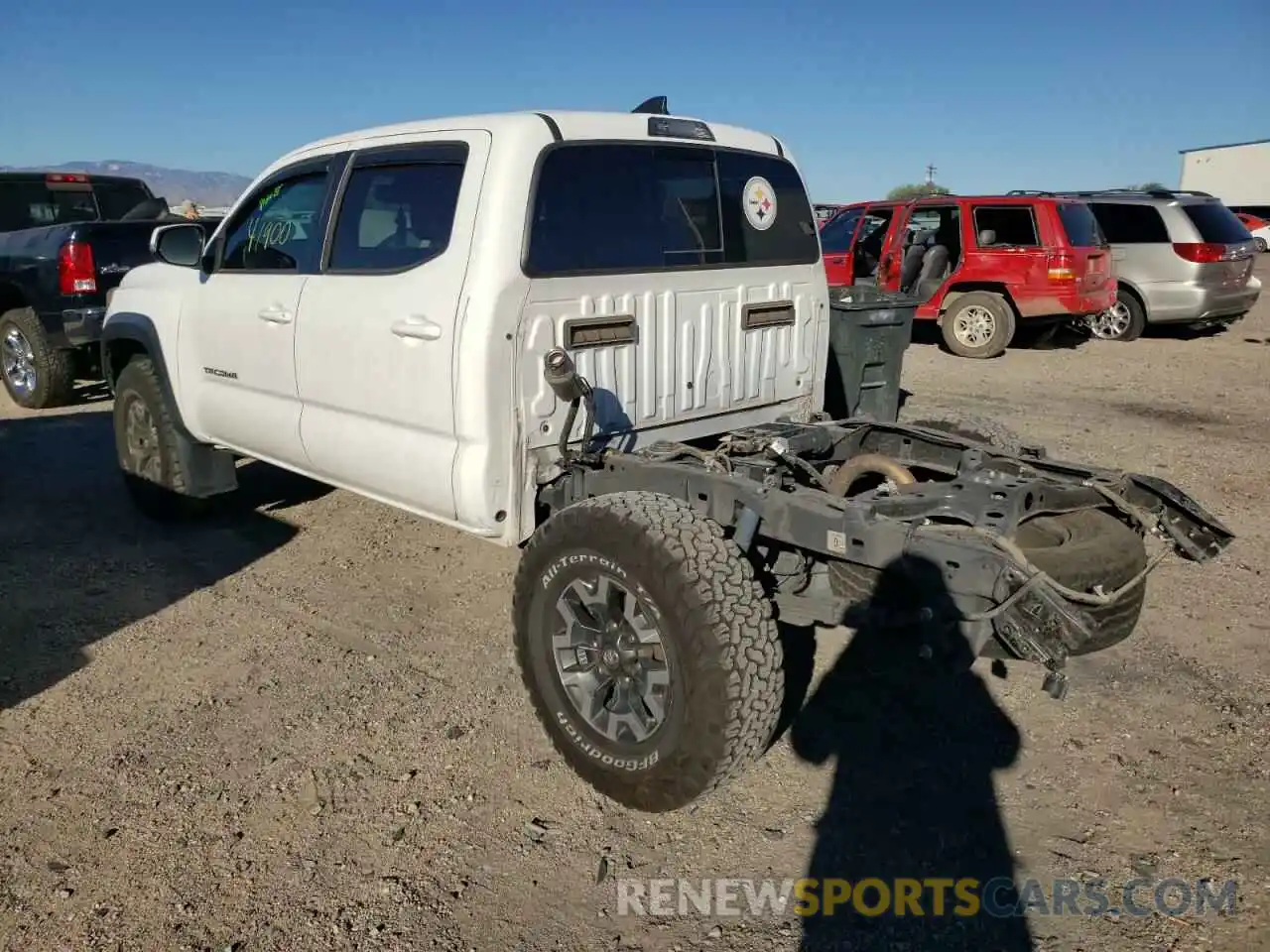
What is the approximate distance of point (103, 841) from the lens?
9.88 feet

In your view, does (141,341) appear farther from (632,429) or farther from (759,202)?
(759,202)

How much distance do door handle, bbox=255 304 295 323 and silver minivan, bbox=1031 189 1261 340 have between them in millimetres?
11606

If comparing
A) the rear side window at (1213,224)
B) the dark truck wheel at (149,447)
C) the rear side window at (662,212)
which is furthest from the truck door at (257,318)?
the rear side window at (1213,224)

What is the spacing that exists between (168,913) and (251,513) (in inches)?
145

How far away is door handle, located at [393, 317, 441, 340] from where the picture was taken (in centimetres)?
349

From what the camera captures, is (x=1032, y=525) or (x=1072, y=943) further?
(x=1032, y=525)

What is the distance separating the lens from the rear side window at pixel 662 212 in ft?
11.8

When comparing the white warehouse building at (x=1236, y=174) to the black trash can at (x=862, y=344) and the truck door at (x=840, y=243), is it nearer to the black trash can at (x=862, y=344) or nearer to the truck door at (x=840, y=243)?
the truck door at (x=840, y=243)

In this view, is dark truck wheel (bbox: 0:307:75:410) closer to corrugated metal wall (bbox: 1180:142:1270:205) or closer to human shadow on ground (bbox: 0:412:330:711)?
human shadow on ground (bbox: 0:412:330:711)

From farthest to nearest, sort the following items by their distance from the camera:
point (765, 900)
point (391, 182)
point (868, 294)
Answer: point (868, 294), point (391, 182), point (765, 900)

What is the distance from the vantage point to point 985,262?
1215 centimetres

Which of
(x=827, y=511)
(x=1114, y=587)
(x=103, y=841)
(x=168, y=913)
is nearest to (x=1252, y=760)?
(x=1114, y=587)

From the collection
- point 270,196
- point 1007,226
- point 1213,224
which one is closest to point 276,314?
point 270,196

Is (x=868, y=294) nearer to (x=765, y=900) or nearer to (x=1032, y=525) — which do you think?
(x=1032, y=525)
